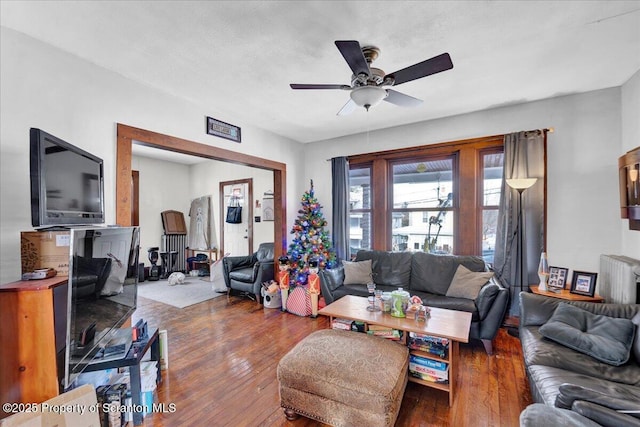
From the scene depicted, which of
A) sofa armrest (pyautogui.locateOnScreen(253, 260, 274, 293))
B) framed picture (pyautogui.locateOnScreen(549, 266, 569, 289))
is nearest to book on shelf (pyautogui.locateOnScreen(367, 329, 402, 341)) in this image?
framed picture (pyautogui.locateOnScreen(549, 266, 569, 289))

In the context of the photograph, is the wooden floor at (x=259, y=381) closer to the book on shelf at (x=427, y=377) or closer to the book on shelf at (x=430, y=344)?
the book on shelf at (x=427, y=377)

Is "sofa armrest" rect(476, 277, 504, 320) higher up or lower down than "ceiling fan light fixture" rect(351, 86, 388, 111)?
lower down

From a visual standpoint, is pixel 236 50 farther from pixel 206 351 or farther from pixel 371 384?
pixel 206 351

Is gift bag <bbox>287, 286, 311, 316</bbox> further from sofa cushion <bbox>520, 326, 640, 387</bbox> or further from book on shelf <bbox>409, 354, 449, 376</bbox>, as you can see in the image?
sofa cushion <bbox>520, 326, 640, 387</bbox>

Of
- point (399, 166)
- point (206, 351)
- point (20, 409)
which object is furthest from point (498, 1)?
point (206, 351)

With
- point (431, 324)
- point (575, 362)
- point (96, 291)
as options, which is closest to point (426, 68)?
point (431, 324)

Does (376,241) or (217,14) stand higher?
(217,14)

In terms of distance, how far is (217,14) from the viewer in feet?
6.04

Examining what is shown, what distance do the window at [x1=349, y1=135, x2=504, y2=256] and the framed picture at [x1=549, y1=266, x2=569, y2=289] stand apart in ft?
2.74

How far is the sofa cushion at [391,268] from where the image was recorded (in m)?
3.81

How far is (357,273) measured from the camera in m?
3.89

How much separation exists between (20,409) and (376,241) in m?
4.06

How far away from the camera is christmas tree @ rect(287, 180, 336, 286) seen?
14.0 feet

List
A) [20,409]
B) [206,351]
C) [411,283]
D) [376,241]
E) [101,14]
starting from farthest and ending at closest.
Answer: [376,241], [411,283], [206,351], [101,14], [20,409]
